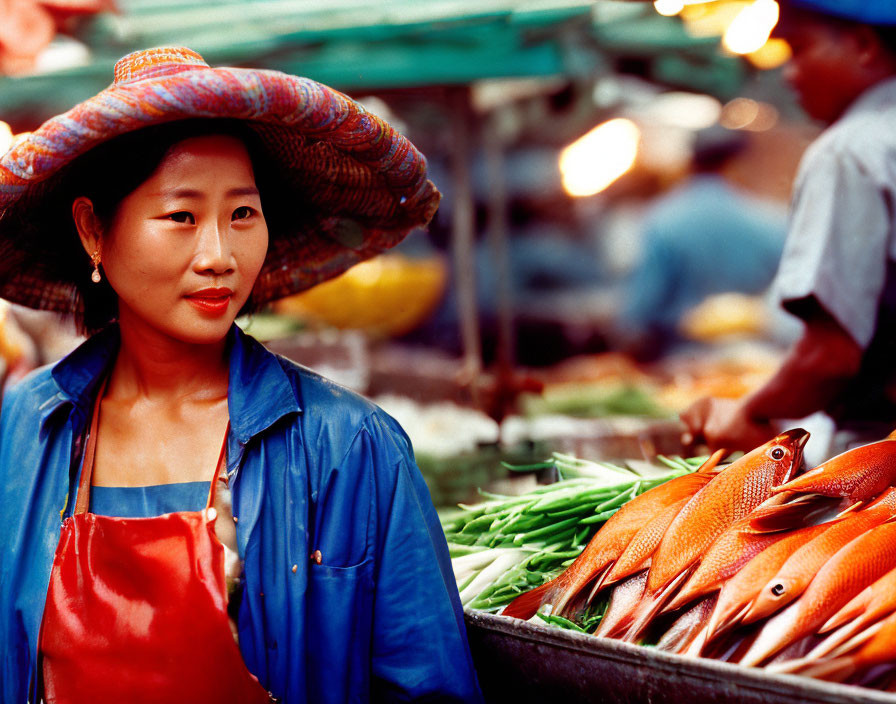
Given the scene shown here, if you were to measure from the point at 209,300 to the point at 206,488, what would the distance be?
1.26 feet

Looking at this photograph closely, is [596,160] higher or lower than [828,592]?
higher

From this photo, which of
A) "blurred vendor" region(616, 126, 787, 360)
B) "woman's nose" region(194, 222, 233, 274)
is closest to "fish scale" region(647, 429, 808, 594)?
"woman's nose" region(194, 222, 233, 274)

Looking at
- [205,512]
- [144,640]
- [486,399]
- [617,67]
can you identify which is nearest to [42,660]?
[144,640]

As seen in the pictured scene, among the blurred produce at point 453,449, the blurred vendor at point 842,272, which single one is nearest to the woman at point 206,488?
the blurred produce at point 453,449

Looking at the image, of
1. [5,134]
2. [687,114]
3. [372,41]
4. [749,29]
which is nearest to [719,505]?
[372,41]

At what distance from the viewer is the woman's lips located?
1.72 m

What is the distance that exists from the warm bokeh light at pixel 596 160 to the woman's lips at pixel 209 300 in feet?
16.5

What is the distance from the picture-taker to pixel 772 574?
157cm

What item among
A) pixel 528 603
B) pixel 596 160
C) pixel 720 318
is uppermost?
pixel 596 160

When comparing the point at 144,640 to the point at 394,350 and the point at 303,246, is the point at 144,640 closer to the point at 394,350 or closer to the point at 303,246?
the point at 303,246

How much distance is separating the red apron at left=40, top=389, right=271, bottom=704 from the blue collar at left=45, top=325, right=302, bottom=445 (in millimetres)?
198

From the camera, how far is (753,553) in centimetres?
165

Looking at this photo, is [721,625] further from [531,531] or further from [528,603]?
[531,531]

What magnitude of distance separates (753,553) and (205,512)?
1042 mm
